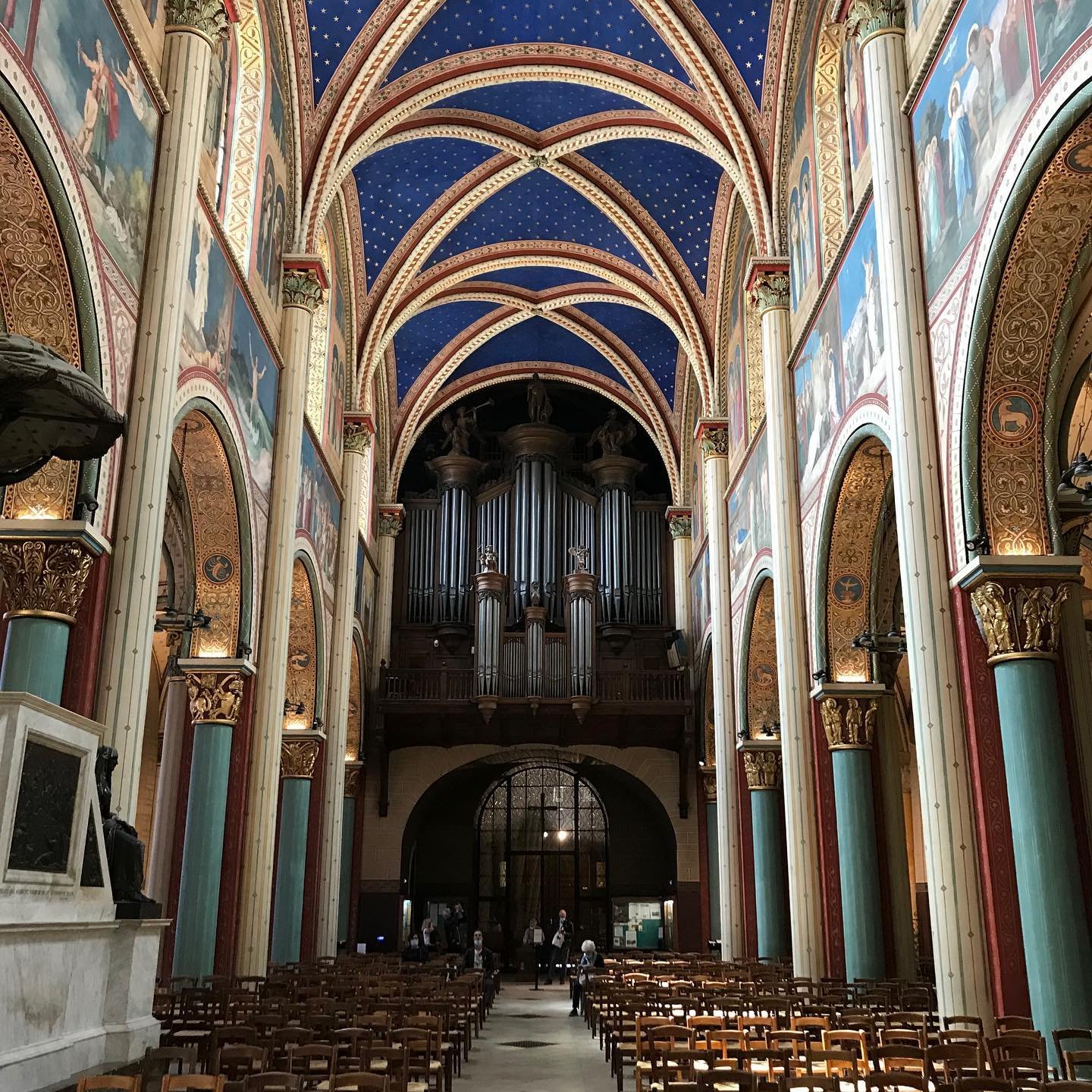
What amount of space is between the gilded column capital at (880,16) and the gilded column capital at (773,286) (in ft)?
17.8

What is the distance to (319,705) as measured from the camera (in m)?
20.8

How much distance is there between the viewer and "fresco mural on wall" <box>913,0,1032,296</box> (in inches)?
370

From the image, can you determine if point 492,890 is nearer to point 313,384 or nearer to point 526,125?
point 313,384

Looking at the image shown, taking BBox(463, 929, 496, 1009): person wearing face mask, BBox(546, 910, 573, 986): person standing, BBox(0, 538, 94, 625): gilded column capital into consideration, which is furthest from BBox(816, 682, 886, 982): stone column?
BBox(546, 910, 573, 986): person standing

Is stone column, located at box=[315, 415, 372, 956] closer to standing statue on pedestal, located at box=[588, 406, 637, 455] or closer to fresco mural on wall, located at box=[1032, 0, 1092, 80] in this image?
standing statue on pedestal, located at box=[588, 406, 637, 455]

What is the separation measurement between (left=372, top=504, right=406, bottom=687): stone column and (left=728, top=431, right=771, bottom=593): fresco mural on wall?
980 cm

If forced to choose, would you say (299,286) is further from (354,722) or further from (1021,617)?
(354,722)

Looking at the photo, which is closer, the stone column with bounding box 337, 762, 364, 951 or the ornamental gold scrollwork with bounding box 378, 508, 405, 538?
the stone column with bounding box 337, 762, 364, 951

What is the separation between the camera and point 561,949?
85.3ft

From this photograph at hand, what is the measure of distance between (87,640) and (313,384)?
1111 cm

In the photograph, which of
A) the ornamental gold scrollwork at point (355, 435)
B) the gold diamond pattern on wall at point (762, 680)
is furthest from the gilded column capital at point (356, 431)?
the gold diamond pattern on wall at point (762, 680)

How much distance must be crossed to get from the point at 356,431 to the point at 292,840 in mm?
8104

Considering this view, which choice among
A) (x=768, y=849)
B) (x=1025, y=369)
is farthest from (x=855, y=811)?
(x=1025, y=369)

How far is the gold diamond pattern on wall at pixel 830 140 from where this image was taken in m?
15.2
